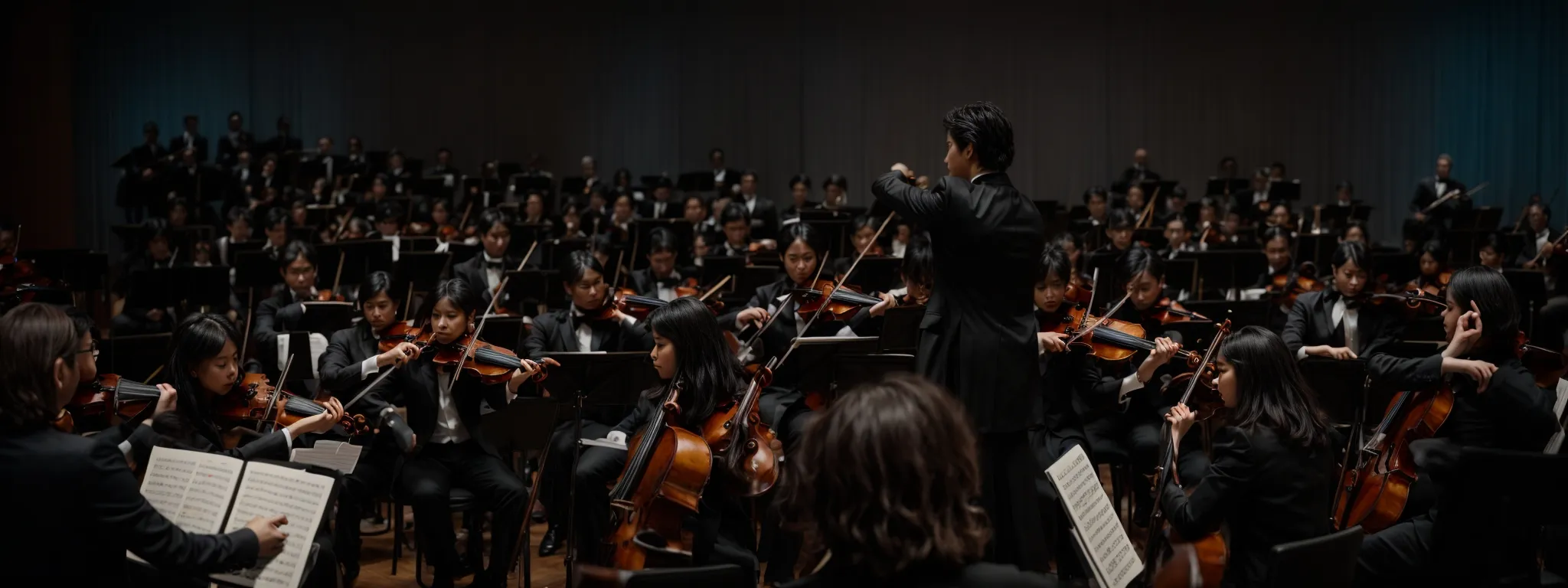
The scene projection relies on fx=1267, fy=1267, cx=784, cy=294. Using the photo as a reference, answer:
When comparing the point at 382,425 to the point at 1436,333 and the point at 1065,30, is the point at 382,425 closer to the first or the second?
the point at 1436,333

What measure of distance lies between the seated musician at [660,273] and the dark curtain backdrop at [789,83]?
27.6 ft

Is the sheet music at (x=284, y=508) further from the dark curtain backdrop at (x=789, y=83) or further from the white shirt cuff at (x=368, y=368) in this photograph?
the dark curtain backdrop at (x=789, y=83)

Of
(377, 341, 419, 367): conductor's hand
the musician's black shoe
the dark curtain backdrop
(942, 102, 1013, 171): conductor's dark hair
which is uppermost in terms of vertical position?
the dark curtain backdrop

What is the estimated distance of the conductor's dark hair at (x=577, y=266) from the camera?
486 cm

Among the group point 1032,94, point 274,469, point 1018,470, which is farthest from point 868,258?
point 1032,94

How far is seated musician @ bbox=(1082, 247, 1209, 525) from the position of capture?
425 cm

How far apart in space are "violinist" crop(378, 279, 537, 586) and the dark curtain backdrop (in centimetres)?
1104

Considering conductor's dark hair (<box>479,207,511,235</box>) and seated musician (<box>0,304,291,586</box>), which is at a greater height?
conductor's dark hair (<box>479,207,511,235</box>)

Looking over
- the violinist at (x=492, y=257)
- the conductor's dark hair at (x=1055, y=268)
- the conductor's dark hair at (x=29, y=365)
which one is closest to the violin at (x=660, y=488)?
the conductor's dark hair at (x=29, y=365)

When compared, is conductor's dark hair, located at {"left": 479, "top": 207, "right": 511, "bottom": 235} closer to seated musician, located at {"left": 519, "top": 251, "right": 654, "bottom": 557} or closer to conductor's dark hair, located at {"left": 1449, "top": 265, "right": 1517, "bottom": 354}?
seated musician, located at {"left": 519, "top": 251, "right": 654, "bottom": 557}

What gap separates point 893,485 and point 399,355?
2.72 metres

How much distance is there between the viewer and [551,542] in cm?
453

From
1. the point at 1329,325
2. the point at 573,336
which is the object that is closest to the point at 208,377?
the point at 573,336

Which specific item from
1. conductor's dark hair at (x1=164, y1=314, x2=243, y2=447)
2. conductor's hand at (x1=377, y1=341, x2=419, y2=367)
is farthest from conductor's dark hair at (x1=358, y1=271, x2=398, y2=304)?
conductor's dark hair at (x1=164, y1=314, x2=243, y2=447)
